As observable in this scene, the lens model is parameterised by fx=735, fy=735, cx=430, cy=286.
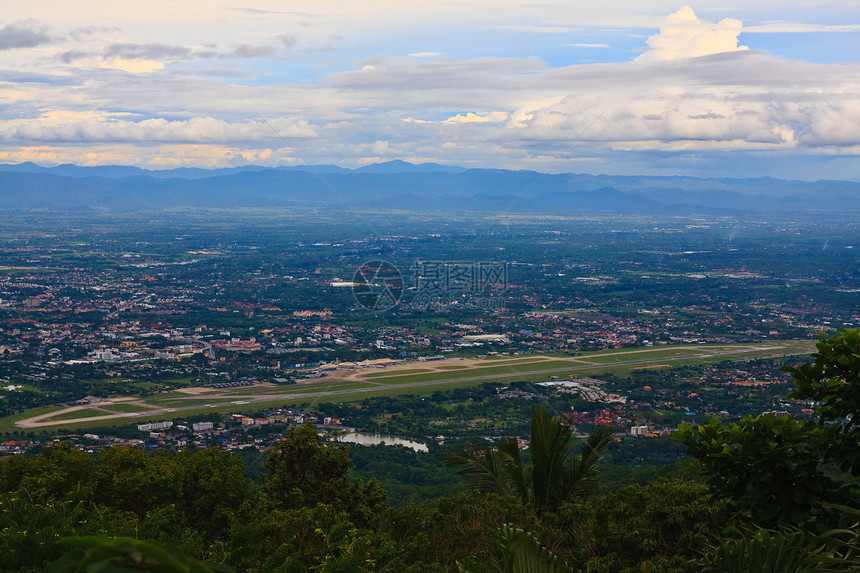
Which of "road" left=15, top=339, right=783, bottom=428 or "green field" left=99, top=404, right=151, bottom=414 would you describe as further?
"green field" left=99, top=404, right=151, bottom=414

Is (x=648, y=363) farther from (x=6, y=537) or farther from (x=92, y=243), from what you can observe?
(x=92, y=243)

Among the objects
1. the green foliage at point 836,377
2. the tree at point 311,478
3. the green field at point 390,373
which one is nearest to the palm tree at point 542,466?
the tree at point 311,478

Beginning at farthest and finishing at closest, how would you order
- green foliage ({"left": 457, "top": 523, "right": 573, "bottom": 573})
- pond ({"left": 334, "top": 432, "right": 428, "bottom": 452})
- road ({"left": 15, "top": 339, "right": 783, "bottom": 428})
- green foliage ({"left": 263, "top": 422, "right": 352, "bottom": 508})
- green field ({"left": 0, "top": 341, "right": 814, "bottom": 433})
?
green field ({"left": 0, "top": 341, "right": 814, "bottom": 433}) → road ({"left": 15, "top": 339, "right": 783, "bottom": 428}) → pond ({"left": 334, "top": 432, "right": 428, "bottom": 452}) → green foliage ({"left": 263, "top": 422, "right": 352, "bottom": 508}) → green foliage ({"left": 457, "top": 523, "right": 573, "bottom": 573})

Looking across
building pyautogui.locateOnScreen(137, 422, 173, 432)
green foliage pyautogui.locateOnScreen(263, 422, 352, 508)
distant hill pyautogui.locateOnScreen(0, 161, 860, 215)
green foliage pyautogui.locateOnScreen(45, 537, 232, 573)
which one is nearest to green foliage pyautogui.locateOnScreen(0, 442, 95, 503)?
green foliage pyautogui.locateOnScreen(263, 422, 352, 508)

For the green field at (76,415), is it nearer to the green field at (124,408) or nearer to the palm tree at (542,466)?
the green field at (124,408)

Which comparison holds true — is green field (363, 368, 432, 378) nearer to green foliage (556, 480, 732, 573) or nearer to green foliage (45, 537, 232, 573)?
green foliage (556, 480, 732, 573)

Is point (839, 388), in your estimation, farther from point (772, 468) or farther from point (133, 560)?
point (133, 560)
